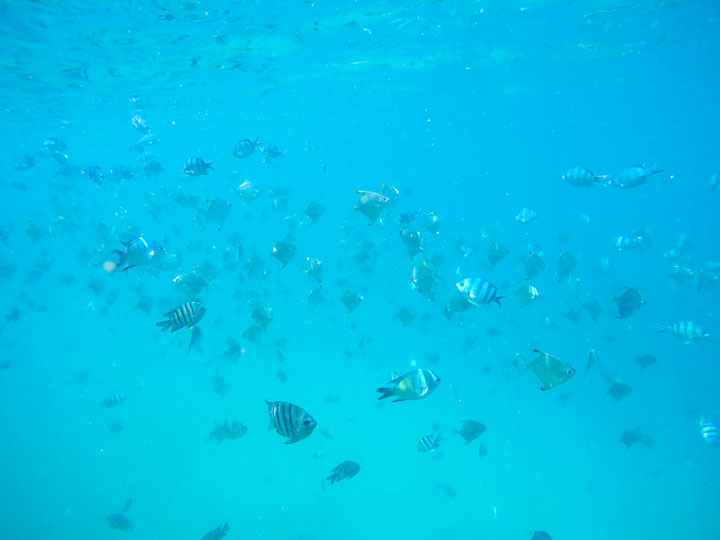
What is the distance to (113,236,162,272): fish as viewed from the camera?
23.7 ft

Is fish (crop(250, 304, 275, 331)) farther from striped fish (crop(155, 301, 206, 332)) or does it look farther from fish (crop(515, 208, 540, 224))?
fish (crop(515, 208, 540, 224))

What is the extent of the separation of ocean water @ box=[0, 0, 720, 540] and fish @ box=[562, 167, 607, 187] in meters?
2.37

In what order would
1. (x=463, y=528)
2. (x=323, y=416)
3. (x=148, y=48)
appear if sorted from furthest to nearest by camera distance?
1. (x=148, y=48)
2. (x=323, y=416)
3. (x=463, y=528)

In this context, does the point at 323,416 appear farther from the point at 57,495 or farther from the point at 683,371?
the point at 683,371

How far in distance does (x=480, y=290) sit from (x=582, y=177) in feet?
19.0

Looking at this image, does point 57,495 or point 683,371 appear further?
point 683,371

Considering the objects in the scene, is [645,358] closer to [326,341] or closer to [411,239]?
[411,239]

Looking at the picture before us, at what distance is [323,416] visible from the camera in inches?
728

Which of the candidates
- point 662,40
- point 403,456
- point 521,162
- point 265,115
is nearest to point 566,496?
point 403,456

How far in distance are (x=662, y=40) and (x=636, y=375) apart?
65.9 ft

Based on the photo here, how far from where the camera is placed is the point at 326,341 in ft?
84.6

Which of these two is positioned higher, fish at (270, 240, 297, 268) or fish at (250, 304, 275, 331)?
fish at (270, 240, 297, 268)

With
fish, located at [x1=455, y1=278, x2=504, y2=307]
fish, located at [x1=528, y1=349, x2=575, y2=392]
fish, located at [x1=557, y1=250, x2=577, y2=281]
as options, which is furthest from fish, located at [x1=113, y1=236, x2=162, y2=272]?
fish, located at [x1=557, y1=250, x2=577, y2=281]

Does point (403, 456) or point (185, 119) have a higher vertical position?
point (185, 119)
